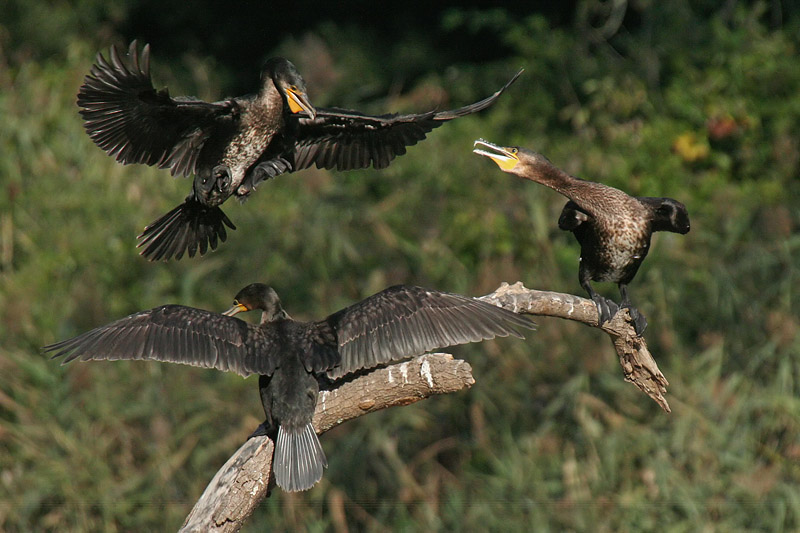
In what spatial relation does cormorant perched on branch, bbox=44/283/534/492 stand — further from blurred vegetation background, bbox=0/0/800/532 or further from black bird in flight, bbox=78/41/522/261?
blurred vegetation background, bbox=0/0/800/532

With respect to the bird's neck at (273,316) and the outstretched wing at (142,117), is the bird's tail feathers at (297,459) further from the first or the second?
the outstretched wing at (142,117)

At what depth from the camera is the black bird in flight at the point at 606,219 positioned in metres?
4.39

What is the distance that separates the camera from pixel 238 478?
12.7ft

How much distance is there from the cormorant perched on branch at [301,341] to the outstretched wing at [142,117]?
602mm

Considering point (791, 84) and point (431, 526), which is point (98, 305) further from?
point (791, 84)

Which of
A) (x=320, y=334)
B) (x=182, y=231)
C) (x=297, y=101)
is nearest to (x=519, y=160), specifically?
(x=297, y=101)

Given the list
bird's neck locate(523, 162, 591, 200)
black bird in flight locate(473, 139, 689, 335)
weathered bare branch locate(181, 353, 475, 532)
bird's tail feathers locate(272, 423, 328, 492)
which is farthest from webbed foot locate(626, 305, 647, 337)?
bird's tail feathers locate(272, 423, 328, 492)

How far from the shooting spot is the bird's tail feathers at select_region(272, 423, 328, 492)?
4016 millimetres

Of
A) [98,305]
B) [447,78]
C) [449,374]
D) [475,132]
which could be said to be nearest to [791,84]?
[475,132]

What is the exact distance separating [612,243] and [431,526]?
109 inches

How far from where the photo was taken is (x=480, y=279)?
7.97 m

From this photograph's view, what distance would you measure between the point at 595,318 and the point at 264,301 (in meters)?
1.31

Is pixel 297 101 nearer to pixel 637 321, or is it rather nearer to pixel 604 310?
pixel 604 310

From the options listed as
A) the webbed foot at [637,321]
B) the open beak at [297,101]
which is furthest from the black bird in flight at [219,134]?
the webbed foot at [637,321]
